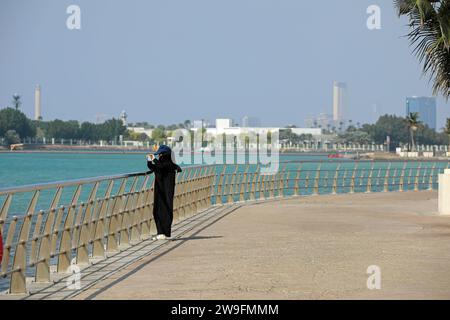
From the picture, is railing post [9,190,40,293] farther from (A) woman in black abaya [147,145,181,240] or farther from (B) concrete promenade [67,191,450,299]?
(A) woman in black abaya [147,145,181,240]

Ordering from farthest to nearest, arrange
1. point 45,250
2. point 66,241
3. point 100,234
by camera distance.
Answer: point 100,234 < point 66,241 < point 45,250

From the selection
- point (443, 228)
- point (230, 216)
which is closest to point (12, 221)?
point (443, 228)

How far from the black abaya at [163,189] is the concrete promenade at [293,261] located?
0.55 m

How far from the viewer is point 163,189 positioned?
65.2 feet

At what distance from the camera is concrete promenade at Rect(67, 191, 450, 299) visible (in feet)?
41.6

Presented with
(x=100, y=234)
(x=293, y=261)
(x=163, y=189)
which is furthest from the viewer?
(x=163, y=189)

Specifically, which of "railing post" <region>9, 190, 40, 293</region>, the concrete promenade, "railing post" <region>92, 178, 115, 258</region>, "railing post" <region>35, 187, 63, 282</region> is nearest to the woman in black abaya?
the concrete promenade

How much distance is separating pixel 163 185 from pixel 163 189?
0.28ft

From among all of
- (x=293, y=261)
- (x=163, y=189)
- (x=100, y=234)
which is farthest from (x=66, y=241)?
(x=163, y=189)

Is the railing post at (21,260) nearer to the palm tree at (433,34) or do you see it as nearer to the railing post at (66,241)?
the railing post at (66,241)

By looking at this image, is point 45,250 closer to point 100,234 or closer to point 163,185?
point 100,234

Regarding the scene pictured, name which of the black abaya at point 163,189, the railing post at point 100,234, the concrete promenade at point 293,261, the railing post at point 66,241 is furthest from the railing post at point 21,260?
the black abaya at point 163,189
